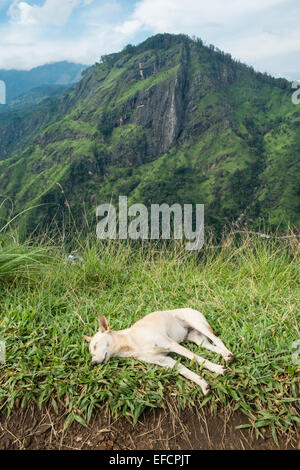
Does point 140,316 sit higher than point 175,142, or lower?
lower

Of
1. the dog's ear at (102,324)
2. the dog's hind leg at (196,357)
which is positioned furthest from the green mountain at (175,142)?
the dog's ear at (102,324)

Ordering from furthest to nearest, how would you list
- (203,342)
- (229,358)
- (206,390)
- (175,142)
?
(175,142) → (203,342) → (229,358) → (206,390)

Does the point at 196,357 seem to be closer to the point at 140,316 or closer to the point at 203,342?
the point at 203,342

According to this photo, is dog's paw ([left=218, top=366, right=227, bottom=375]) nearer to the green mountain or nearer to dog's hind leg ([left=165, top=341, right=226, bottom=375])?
dog's hind leg ([left=165, top=341, right=226, bottom=375])

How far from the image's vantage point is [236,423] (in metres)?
2.51

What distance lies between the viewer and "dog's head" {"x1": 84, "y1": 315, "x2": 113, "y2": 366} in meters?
2.81

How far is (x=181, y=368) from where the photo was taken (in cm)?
276

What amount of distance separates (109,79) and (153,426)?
202 metres

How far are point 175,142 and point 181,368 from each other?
147m

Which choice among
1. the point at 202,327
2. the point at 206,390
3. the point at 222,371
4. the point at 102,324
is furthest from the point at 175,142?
the point at 206,390

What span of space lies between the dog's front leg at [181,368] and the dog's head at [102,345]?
33cm

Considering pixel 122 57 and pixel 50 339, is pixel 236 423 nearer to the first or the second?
pixel 50 339

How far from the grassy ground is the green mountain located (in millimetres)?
81641

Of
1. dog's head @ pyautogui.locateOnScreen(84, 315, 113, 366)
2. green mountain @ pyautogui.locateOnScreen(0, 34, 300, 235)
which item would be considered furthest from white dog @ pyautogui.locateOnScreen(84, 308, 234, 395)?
green mountain @ pyautogui.locateOnScreen(0, 34, 300, 235)
